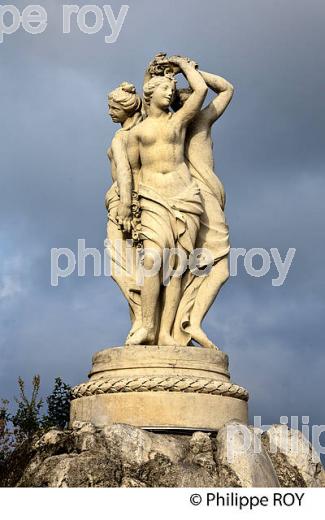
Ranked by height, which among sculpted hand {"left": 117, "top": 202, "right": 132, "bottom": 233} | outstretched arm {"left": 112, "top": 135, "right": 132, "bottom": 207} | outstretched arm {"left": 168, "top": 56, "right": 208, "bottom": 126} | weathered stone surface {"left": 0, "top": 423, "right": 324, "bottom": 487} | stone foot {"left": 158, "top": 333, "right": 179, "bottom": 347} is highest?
outstretched arm {"left": 168, "top": 56, "right": 208, "bottom": 126}

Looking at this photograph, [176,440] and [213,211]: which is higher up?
[213,211]

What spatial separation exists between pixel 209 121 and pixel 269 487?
515 cm

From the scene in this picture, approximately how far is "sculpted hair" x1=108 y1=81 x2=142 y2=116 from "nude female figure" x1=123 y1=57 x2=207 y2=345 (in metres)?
0.27

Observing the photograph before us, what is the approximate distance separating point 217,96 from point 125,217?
2.27 m

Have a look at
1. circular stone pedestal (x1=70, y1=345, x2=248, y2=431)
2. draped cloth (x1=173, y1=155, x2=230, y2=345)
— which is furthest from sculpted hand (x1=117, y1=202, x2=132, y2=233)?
circular stone pedestal (x1=70, y1=345, x2=248, y2=431)

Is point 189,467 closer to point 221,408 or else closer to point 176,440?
point 176,440

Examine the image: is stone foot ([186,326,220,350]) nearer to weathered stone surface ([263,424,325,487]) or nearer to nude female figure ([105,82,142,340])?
nude female figure ([105,82,142,340])

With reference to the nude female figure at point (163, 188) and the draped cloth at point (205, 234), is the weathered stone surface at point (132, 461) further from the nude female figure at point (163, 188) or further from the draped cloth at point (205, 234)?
the draped cloth at point (205, 234)

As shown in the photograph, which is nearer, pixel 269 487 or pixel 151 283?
pixel 269 487

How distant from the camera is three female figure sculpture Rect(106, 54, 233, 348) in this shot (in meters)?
11.3

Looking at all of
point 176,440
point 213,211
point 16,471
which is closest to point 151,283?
point 213,211

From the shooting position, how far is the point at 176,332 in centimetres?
1148

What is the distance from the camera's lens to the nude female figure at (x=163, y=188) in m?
11.3

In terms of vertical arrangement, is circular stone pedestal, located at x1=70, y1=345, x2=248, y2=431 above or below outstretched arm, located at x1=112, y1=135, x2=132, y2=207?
below
